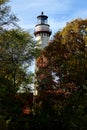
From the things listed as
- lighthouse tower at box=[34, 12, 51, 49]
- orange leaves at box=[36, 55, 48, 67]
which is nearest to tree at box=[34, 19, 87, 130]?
orange leaves at box=[36, 55, 48, 67]

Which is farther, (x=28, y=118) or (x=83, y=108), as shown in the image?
(x=28, y=118)

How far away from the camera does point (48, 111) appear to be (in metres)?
40.0

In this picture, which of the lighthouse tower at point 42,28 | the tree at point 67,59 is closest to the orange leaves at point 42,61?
the tree at point 67,59

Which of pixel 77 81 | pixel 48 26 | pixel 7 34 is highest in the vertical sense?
pixel 48 26

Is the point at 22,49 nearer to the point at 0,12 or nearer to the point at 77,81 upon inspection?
the point at 77,81

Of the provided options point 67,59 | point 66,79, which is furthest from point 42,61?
point 66,79

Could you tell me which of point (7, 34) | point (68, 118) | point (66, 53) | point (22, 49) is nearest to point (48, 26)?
point (22, 49)

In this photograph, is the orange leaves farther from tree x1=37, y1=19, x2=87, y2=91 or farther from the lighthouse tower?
the lighthouse tower

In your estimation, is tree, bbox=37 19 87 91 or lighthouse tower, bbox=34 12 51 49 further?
lighthouse tower, bbox=34 12 51 49

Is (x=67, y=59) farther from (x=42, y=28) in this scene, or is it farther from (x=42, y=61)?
(x=42, y=28)

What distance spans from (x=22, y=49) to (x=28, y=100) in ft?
19.5

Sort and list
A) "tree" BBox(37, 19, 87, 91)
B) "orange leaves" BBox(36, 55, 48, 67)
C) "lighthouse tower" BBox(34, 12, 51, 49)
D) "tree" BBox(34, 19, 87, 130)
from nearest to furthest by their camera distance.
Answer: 1. "tree" BBox(34, 19, 87, 130)
2. "tree" BBox(37, 19, 87, 91)
3. "orange leaves" BBox(36, 55, 48, 67)
4. "lighthouse tower" BBox(34, 12, 51, 49)

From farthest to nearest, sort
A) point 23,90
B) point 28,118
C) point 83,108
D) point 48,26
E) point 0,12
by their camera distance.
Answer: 1. point 48,26
2. point 23,90
3. point 28,118
4. point 83,108
5. point 0,12

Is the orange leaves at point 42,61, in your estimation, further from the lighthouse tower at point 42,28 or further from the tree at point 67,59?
the lighthouse tower at point 42,28
